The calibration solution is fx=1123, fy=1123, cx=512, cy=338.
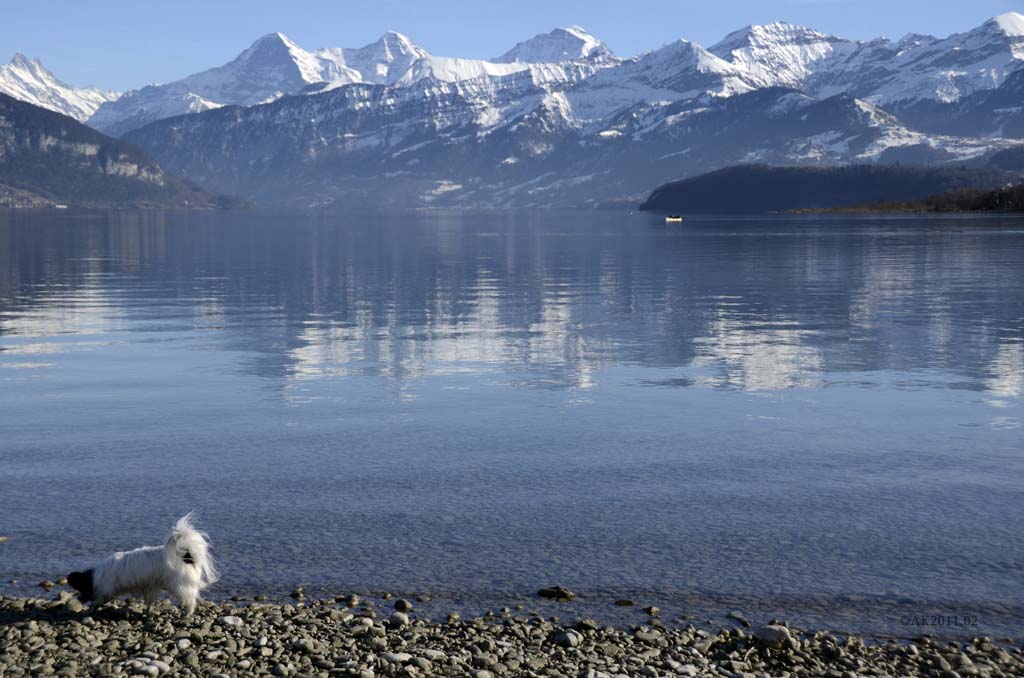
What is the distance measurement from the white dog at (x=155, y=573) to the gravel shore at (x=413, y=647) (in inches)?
11.6

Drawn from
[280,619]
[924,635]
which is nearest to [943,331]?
[924,635]

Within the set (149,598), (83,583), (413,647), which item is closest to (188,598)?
(149,598)

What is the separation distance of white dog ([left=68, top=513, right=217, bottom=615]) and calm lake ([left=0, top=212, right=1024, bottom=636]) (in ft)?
5.71

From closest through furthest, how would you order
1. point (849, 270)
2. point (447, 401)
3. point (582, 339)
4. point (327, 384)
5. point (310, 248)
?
1. point (447, 401)
2. point (327, 384)
3. point (582, 339)
4. point (849, 270)
5. point (310, 248)

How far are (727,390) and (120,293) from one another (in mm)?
49986

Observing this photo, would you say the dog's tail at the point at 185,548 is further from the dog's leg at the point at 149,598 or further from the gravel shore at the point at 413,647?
the gravel shore at the point at 413,647

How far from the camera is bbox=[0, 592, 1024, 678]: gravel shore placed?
47.0 ft

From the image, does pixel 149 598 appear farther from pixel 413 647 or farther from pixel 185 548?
pixel 413 647

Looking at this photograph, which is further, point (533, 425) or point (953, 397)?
point (953, 397)

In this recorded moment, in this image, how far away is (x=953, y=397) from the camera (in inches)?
1302

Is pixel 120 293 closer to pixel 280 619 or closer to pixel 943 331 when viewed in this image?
pixel 943 331

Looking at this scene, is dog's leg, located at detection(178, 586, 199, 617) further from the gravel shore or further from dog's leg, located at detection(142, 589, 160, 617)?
dog's leg, located at detection(142, 589, 160, 617)

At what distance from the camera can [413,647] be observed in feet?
49.7

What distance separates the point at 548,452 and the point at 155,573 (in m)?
12.1
